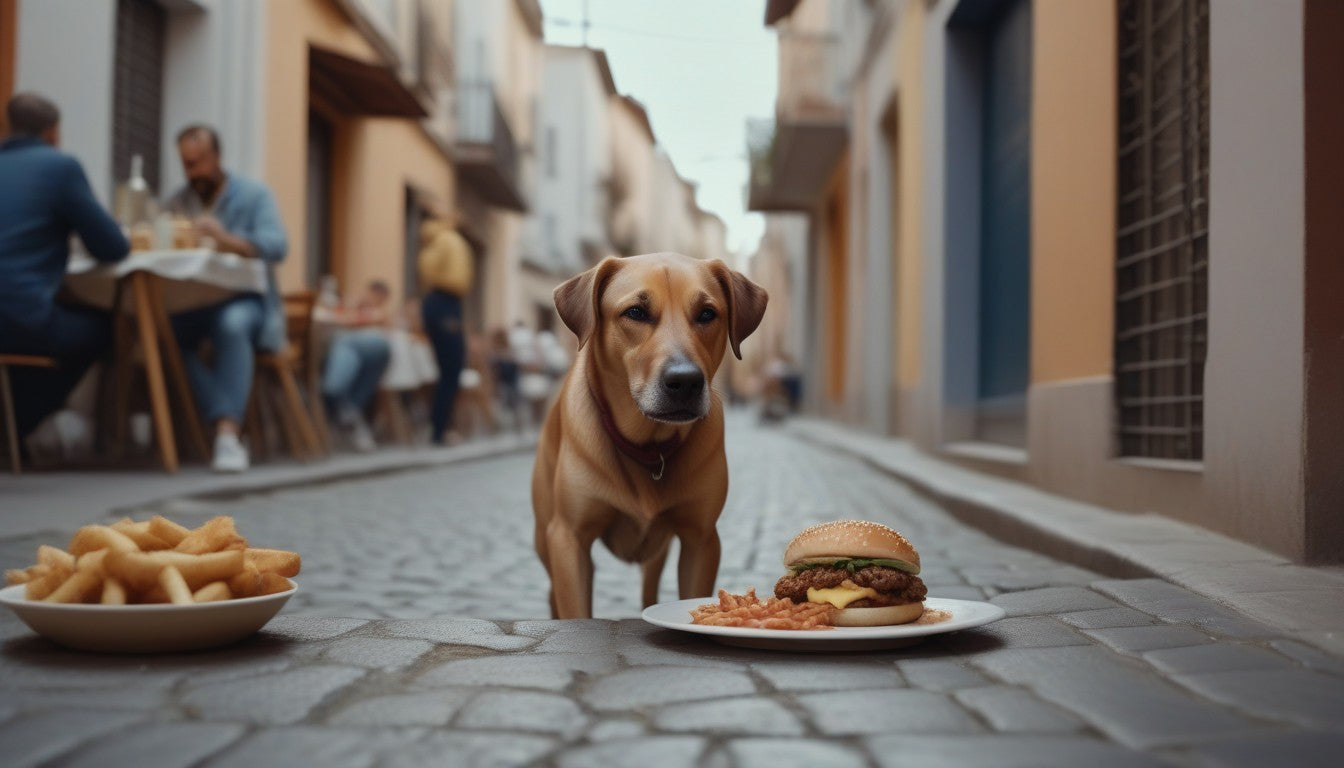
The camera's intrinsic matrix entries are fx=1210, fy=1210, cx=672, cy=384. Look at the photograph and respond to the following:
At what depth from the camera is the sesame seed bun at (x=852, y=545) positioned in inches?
109

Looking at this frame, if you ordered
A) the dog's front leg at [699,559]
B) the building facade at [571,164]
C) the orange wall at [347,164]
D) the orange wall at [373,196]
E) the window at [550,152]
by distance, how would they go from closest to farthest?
the dog's front leg at [699,559]
the orange wall at [347,164]
the orange wall at [373,196]
the building facade at [571,164]
the window at [550,152]

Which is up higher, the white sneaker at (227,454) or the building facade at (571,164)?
the building facade at (571,164)

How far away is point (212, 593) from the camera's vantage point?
2545 mm

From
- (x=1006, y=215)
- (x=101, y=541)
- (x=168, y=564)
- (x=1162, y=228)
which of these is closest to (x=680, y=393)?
(x=168, y=564)

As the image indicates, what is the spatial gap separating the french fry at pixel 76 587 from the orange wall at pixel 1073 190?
4917mm

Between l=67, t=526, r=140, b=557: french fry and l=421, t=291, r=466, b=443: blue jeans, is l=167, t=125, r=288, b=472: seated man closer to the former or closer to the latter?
l=421, t=291, r=466, b=443: blue jeans

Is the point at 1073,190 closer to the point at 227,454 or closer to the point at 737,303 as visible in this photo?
the point at 737,303

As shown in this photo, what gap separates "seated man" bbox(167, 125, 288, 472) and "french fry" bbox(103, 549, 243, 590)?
19.6 ft

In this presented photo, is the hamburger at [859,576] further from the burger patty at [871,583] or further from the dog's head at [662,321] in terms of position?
the dog's head at [662,321]

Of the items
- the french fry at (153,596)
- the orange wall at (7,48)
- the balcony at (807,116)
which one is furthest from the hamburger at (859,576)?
the balcony at (807,116)

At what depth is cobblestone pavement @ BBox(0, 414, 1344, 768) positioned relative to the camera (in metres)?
1.91

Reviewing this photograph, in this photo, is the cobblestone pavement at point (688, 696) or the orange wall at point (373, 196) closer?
the cobblestone pavement at point (688, 696)

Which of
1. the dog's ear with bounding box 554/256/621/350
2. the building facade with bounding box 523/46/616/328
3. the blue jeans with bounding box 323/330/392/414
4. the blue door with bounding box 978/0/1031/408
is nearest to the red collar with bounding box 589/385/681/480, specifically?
the dog's ear with bounding box 554/256/621/350

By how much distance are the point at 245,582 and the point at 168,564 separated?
0.18 meters
